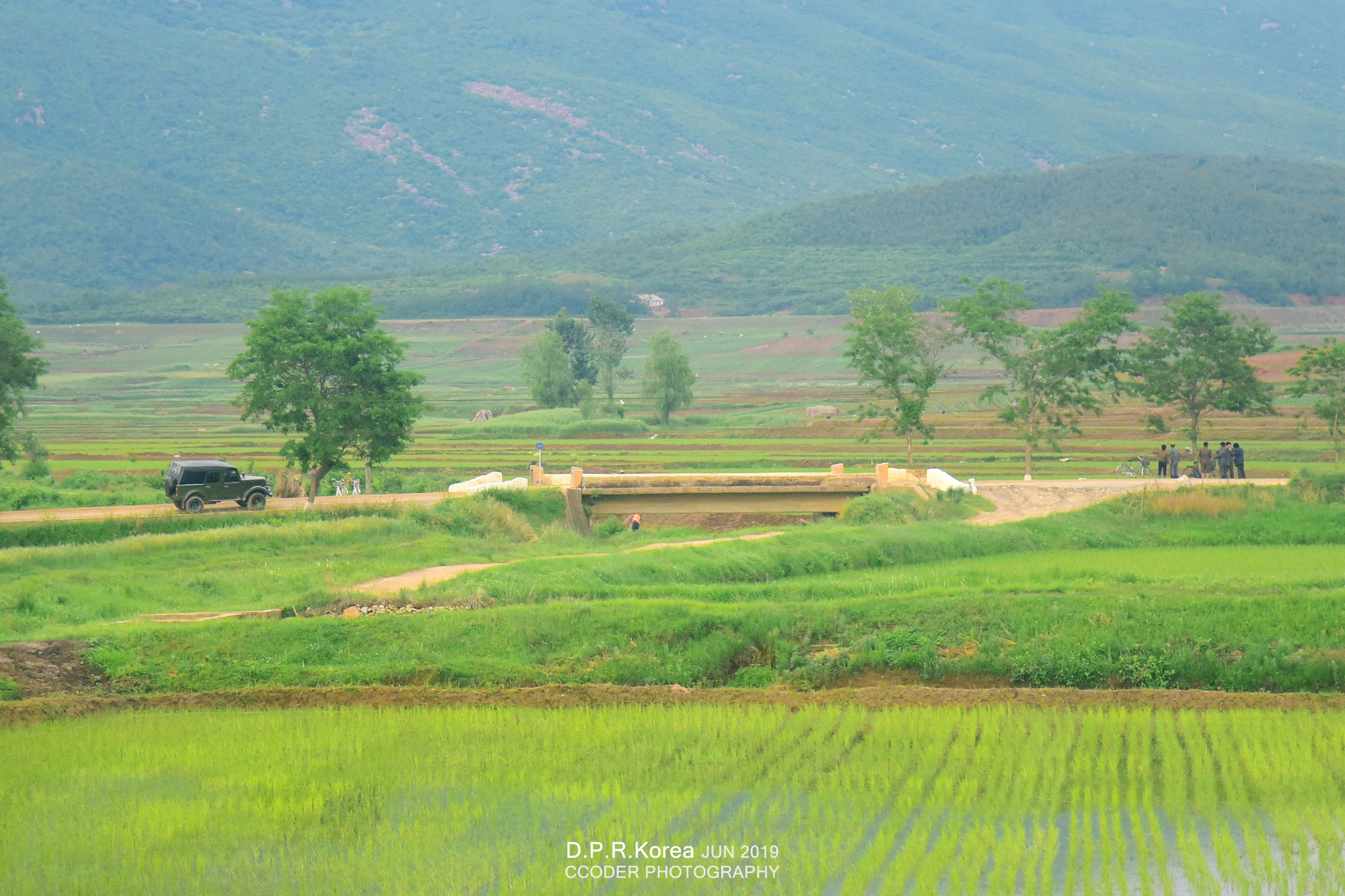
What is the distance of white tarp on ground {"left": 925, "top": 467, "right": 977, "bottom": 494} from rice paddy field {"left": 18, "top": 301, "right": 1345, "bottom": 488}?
10.4m

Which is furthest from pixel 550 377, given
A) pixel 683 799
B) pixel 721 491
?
pixel 683 799

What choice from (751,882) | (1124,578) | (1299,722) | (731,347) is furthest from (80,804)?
(731,347)

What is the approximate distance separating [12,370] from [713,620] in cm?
2817

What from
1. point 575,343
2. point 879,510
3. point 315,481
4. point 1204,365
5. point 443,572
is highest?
point 575,343

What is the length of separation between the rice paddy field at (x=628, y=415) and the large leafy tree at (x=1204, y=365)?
3.15m

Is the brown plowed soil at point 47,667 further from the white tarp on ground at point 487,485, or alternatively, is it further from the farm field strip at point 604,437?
the farm field strip at point 604,437

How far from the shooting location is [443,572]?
32.4 m

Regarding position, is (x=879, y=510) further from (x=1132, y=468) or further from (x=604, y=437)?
(x=604, y=437)

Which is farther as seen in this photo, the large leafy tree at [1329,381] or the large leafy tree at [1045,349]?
the large leafy tree at [1329,381]

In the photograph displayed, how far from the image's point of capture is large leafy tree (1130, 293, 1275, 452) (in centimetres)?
5803

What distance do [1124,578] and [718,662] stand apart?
9336 mm

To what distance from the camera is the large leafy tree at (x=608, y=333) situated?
119500 millimetres

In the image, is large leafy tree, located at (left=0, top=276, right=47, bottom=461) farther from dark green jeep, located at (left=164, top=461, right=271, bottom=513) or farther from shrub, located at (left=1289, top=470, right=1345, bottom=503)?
shrub, located at (left=1289, top=470, right=1345, bottom=503)

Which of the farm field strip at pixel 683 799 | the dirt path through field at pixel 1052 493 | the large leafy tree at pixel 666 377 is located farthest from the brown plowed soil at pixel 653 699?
the large leafy tree at pixel 666 377
